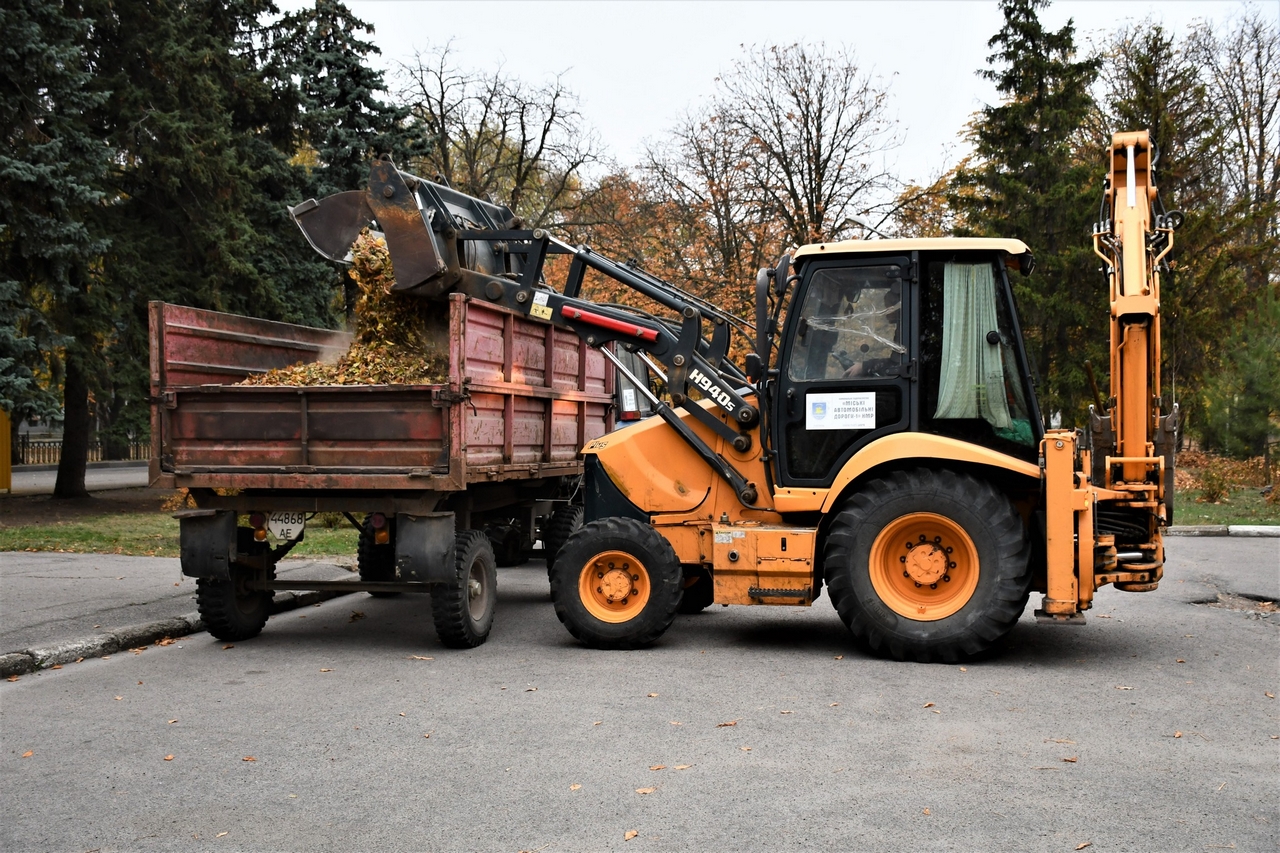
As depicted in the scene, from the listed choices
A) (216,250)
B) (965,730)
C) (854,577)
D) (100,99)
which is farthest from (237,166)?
(965,730)

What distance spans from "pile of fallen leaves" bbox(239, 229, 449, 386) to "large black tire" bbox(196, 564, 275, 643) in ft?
5.11

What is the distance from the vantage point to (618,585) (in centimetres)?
841

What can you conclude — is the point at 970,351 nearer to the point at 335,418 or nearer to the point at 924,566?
the point at 924,566

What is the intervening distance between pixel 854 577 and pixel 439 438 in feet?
10.2

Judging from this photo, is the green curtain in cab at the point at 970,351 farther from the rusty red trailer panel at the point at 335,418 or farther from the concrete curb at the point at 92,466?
the concrete curb at the point at 92,466

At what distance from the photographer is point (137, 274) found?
20984 mm

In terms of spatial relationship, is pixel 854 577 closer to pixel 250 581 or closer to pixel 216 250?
pixel 250 581

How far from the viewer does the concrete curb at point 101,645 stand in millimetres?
7668

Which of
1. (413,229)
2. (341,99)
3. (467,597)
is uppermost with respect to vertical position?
(341,99)

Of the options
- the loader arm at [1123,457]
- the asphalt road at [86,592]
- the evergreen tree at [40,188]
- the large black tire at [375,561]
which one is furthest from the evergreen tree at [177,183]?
the loader arm at [1123,457]

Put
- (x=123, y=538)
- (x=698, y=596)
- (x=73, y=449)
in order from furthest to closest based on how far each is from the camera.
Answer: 1. (x=73, y=449)
2. (x=123, y=538)
3. (x=698, y=596)

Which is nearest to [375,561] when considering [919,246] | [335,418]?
[335,418]

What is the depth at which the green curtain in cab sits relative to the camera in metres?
7.98

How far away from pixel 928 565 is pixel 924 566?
1.1 inches
